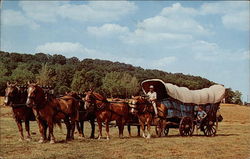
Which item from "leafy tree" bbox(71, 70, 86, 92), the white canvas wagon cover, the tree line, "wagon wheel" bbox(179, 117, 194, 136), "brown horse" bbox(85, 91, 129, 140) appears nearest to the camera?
"brown horse" bbox(85, 91, 129, 140)

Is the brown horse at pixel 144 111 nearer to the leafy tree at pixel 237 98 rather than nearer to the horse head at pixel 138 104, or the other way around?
the horse head at pixel 138 104

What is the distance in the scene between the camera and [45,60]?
4666 cm

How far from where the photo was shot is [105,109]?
14.0m

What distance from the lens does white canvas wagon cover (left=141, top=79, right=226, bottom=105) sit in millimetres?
15438

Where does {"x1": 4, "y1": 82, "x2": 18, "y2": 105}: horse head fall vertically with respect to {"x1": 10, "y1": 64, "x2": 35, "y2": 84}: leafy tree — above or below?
below

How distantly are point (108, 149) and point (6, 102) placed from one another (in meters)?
4.33

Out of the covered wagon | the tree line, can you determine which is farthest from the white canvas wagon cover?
the tree line

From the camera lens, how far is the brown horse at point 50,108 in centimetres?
1154

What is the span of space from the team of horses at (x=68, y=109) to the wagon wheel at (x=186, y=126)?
985 millimetres

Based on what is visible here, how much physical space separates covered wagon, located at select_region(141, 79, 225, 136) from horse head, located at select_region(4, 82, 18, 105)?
234 inches

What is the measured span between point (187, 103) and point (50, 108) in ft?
22.3

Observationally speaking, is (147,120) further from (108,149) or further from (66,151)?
(66,151)

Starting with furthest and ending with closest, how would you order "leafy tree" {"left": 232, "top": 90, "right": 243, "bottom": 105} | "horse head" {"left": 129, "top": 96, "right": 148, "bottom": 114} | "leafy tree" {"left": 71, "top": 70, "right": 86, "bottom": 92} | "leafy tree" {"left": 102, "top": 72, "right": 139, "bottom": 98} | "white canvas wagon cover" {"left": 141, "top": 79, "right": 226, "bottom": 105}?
1. "leafy tree" {"left": 71, "top": 70, "right": 86, "bottom": 92}
2. "leafy tree" {"left": 102, "top": 72, "right": 139, "bottom": 98}
3. "white canvas wagon cover" {"left": 141, "top": 79, "right": 226, "bottom": 105}
4. "horse head" {"left": 129, "top": 96, "right": 148, "bottom": 114}
5. "leafy tree" {"left": 232, "top": 90, "right": 243, "bottom": 105}

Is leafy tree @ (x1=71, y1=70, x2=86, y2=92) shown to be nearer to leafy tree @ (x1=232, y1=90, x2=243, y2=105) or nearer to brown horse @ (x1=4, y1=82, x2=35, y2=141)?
brown horse @ (x1=4, y1=82, x2=35, y2=141)
